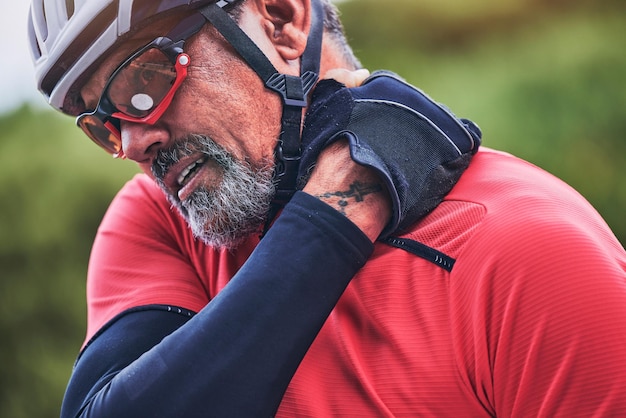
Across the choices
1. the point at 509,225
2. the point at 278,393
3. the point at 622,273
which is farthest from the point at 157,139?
the point at 622,273

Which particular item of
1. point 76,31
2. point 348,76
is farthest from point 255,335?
point 76,31

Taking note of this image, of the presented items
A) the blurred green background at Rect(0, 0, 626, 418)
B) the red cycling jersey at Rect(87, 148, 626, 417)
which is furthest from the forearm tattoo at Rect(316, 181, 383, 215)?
the blurred green background at Rect(0, 0, 626, 418)

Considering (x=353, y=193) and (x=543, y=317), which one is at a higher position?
(x=353, y=193)

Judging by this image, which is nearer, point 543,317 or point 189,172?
point 543,317

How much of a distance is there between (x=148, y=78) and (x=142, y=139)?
17 cm

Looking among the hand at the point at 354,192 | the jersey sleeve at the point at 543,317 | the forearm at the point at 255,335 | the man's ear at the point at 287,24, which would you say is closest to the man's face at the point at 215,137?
the man's ear at the point at 287,24

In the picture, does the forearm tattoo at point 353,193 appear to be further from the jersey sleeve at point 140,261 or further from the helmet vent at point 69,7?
the helmet vent at point 69,7

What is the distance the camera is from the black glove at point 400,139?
1641mm

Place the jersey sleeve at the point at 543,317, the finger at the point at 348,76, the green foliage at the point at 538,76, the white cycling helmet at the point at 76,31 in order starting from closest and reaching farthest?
the jersey sleeve at the point at 543,317 < the white cycling helmet at the point at 76,31 < the finger at the point at 348,76 < the green foliage at the point at 538,76

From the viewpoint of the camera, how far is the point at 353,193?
1.63 metres

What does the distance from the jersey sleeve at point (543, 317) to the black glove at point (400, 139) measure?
188mm

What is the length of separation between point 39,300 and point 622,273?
3.82 meters

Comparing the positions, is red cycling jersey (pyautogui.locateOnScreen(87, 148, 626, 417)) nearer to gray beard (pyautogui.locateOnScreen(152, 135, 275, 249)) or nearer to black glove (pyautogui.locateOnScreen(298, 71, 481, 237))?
black glove (pyautogui.locateOnScreen(298, 71, 481, 237))

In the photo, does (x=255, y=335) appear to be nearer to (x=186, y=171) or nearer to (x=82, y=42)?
(x=186, y=171)
